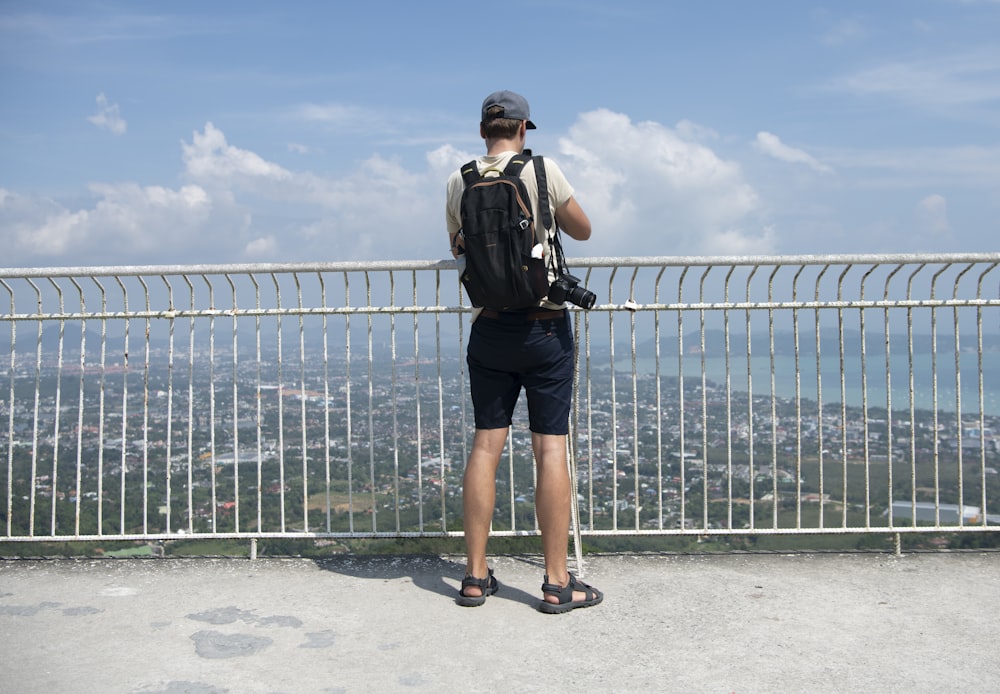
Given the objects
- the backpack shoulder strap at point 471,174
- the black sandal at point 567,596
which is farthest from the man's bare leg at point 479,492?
the backpack shoulder strap at point 471,174

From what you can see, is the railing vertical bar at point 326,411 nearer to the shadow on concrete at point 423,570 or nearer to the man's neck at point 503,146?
the shadow on concrete at point 423,570

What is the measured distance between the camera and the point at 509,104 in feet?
13.8

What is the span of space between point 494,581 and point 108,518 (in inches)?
103

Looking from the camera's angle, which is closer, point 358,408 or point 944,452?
point 944,452

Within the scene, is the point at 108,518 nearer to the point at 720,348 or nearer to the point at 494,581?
the point at 494,581

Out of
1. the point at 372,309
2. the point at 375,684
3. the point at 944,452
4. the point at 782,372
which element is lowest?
the point at 375,684

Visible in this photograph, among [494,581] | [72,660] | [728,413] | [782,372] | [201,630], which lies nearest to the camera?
[72,660]

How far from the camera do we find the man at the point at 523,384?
13.9 ft

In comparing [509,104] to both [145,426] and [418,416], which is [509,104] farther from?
[145,426]

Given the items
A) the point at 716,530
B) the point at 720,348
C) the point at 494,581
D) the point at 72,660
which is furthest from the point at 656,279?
Answer: the point at 72,660

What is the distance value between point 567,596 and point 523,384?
104cm

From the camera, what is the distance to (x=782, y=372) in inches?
245

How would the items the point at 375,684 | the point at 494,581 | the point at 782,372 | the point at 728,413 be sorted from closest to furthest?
the point at 375,684 → the point at 494,581 → the point at 728,413 → the point at 782,372

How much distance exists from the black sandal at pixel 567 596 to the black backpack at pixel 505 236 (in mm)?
1367
